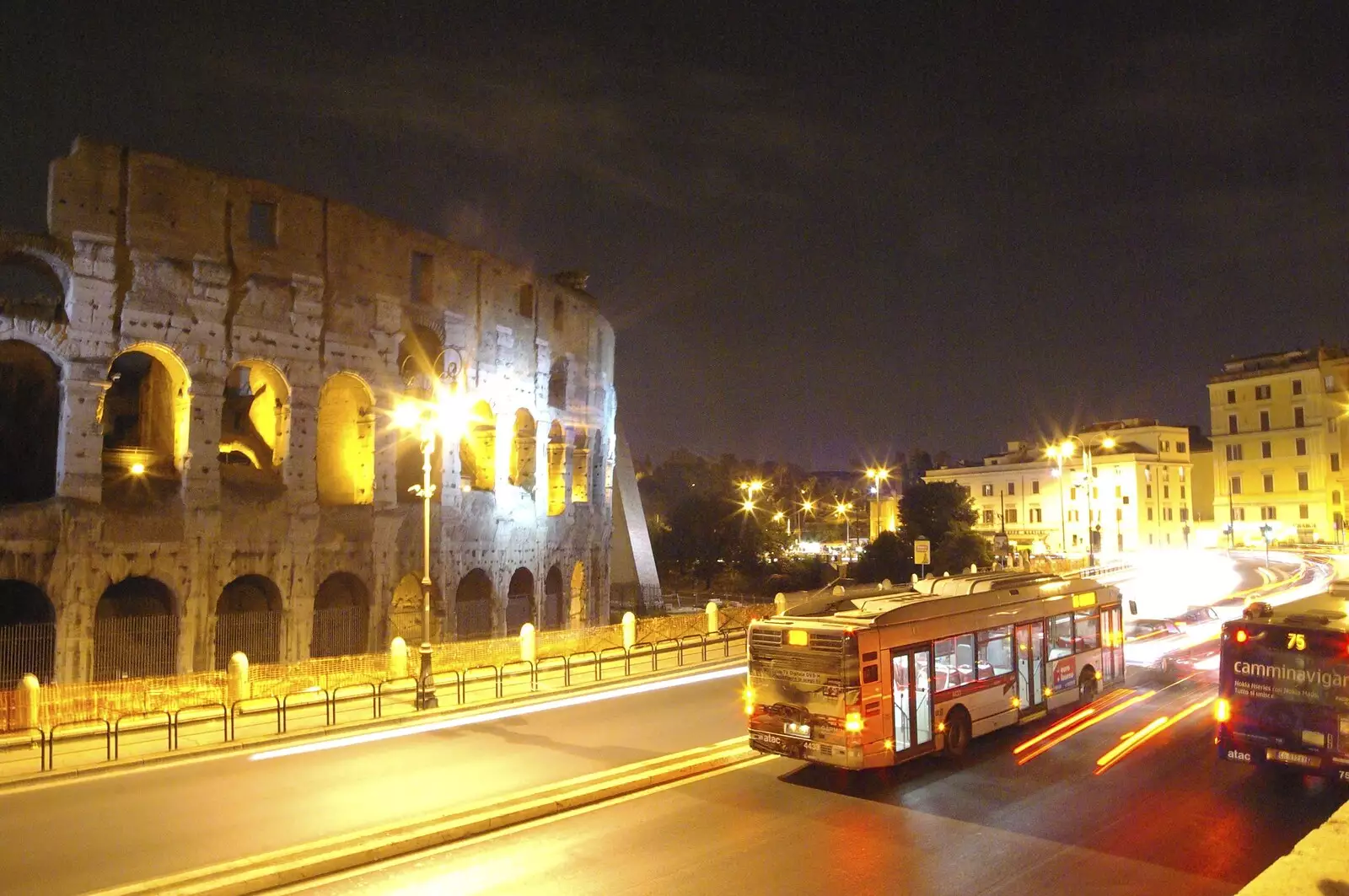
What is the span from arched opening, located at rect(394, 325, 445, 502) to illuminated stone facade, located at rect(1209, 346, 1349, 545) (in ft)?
227

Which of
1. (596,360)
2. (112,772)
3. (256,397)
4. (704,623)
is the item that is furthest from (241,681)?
(596,360)

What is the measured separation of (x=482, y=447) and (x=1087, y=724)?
27141 millimetres

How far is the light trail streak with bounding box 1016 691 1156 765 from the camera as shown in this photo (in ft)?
46.4

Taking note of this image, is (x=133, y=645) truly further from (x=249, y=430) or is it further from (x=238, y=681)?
(x=249, y=430)

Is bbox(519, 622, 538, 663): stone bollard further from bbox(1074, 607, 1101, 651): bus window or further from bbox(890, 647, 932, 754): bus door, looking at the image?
bbox(1074, 607, 1101, 651): bus window

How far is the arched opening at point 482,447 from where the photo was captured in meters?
37.0

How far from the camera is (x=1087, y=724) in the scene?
1630 cm

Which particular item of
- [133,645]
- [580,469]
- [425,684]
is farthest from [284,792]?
[580,469]

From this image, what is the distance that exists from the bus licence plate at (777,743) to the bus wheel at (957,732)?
2.46 metres

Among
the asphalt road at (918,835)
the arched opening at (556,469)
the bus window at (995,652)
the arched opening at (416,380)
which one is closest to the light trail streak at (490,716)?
the asphalt road at (918,835)

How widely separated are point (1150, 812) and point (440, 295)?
93.3 feet

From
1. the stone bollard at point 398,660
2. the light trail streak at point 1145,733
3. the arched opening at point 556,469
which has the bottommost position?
the light trail streak at point 1145,733

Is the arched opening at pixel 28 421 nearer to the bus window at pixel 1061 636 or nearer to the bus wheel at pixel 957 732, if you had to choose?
the bus wheel at pixel 957 732

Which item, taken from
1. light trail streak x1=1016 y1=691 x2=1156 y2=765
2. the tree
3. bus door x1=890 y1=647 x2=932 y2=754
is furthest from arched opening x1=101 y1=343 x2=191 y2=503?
the tree
